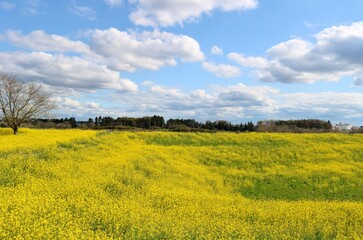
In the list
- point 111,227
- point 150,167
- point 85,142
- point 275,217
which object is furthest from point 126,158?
point 111,227

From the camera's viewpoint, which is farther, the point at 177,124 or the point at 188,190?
the point at 177,124

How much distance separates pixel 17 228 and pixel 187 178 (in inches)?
747

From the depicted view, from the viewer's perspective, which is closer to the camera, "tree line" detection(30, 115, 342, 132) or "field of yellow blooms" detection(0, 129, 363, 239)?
"field of yellow blooms" detection(0, 129, 363, 239)

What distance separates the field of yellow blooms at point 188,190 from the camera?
11.1 m

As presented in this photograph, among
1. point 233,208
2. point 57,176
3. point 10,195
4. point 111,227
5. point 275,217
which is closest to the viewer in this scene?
point 111,227

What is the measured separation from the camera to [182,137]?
47.3 meters

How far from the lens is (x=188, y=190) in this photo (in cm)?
2311

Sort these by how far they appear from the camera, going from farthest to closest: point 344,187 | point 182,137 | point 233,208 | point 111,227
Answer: point 182,137
point 344,187
point 233,208
point 111,227

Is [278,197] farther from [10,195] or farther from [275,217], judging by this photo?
[10,195]

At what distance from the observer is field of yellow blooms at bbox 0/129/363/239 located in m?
11.1

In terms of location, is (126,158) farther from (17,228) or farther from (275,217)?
(17,228)

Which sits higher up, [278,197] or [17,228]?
[17,228]

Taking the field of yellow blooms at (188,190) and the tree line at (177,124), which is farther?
the tree line at (177,124)

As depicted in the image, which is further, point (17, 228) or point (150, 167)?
point (150, 167)
